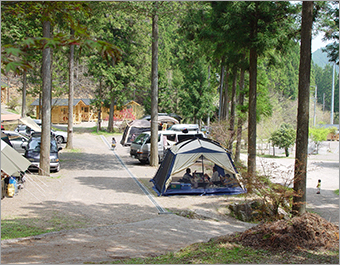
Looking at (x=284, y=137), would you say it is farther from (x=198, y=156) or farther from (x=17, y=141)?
(x=17, y=141)

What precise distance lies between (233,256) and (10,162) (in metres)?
6.52

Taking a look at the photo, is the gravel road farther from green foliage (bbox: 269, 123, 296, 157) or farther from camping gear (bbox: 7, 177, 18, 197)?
green foliage (bbox: 269, 123, 296, 157)

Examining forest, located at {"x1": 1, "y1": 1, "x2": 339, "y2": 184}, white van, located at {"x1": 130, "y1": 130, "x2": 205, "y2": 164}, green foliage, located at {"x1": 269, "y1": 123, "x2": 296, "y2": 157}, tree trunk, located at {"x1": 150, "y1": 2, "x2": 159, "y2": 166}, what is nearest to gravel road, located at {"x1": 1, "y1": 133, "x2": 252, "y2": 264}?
tree trunk, located at {"x1": 150, "y1": 2, "x2": 159, "y2": 166}

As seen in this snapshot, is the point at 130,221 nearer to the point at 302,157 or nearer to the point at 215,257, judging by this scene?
the point at 215,257

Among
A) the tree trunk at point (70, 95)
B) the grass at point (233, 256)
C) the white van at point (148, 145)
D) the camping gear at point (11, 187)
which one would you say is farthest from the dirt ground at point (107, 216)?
the tree trunk at point (70, 95)

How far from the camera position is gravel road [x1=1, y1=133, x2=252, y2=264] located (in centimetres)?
648

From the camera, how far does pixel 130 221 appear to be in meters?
9.33

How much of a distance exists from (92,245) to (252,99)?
A: 10256 mm

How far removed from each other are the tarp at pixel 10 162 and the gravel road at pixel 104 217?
1.21 metres

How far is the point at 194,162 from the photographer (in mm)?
13039

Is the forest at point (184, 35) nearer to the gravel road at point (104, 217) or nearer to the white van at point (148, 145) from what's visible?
the white van at point (148, 145)

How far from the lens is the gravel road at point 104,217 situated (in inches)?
255

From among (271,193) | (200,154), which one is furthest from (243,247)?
(200,154)

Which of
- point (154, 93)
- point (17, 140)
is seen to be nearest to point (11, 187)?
point (154, 93)
